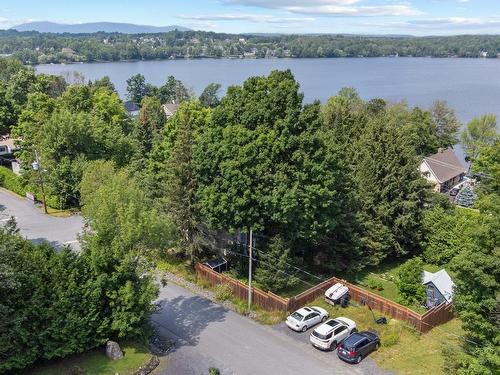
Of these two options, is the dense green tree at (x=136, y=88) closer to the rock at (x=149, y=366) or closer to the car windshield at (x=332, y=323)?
the car windshield at (x=332, y=323)

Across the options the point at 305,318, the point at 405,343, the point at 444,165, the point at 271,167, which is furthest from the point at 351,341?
the point at 444,165

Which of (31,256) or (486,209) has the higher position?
(486,209)

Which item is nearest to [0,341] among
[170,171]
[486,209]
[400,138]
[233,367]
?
[233,367]

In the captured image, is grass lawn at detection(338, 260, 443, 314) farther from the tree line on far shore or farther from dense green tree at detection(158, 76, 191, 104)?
dense green tree at detection(158, 76, 191, 104)

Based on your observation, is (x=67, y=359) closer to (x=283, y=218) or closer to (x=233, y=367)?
(x=233, y=367)

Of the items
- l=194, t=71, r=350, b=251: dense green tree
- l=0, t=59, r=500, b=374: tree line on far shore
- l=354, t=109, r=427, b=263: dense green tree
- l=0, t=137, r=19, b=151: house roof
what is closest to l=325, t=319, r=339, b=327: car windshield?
l=0, t=59, r=500, b=374: tree line on far shore

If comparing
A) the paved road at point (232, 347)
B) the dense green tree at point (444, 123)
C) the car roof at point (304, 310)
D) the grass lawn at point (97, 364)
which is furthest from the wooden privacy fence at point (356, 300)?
the dense green tree at point (444, 123)

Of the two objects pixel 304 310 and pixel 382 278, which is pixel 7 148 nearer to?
pixel 304 310
